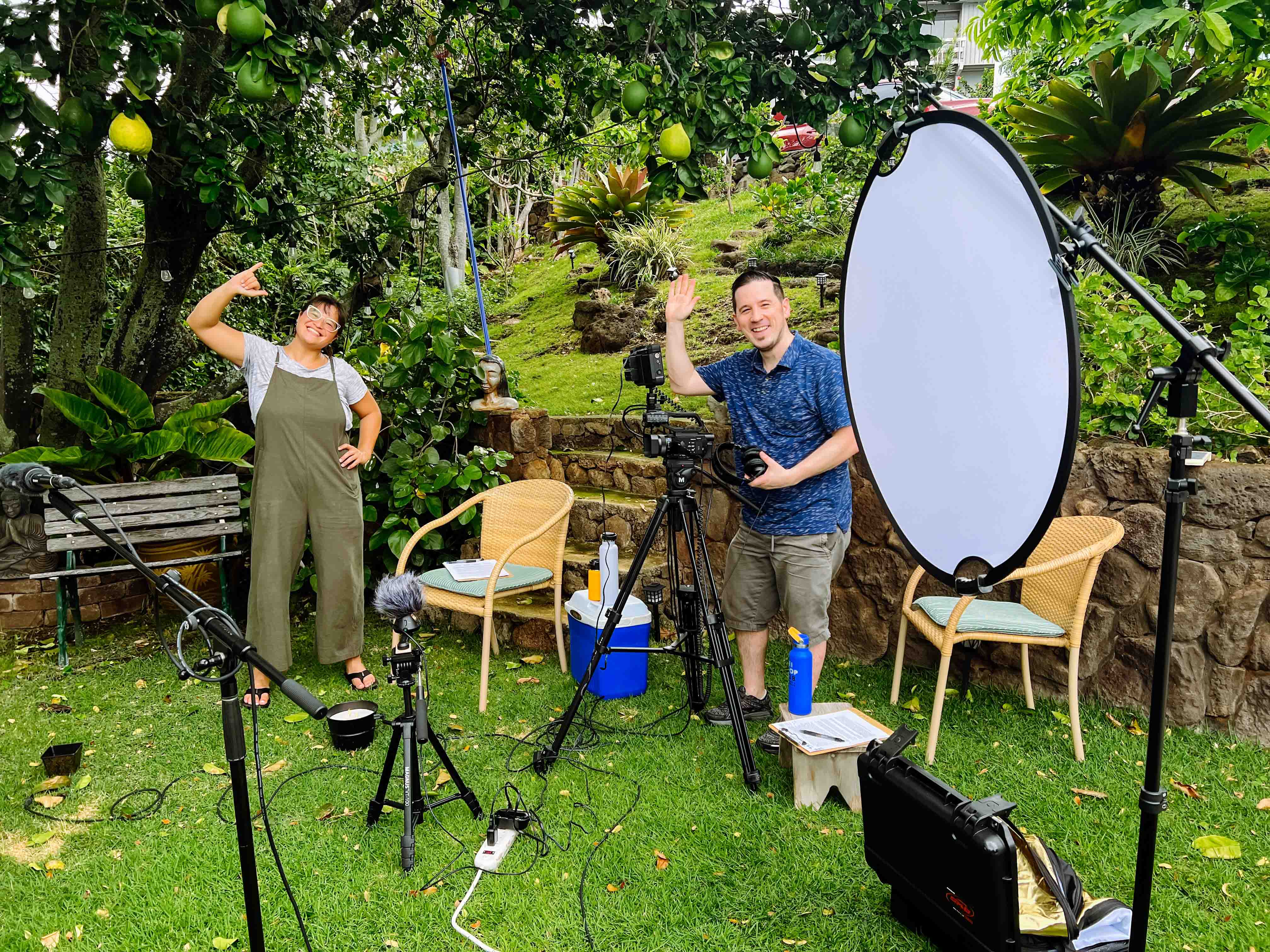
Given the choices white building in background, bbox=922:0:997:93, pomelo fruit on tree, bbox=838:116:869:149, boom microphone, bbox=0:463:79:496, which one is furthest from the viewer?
white building in background, bbox=922:0:997:93

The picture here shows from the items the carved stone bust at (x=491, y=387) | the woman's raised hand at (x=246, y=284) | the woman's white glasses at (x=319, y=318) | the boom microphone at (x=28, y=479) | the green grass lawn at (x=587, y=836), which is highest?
the woman's raised hand at (x=246, y=284)

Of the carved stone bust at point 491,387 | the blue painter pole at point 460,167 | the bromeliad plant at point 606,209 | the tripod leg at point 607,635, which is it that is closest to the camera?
the tripod leg at point 607,635

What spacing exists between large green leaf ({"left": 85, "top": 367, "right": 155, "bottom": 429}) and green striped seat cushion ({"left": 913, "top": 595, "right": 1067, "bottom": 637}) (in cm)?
387

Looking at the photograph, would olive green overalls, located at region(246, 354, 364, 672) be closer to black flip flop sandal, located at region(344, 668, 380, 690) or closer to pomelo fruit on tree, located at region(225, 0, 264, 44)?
black flip flop sandal, located at region(344, 668, 380, 690)

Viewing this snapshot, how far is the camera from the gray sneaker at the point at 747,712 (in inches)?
121

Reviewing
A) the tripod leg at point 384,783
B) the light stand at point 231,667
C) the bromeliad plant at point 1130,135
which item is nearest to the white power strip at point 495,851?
the tripod leg at point 384,783

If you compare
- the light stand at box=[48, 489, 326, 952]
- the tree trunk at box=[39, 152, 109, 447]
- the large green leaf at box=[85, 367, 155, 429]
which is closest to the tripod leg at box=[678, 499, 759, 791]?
the light stand at box=[48, 489, 326, 952]

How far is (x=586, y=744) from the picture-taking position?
9.81ft

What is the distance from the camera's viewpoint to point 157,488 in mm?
4035

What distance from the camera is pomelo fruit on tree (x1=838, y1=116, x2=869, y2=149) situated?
195cm

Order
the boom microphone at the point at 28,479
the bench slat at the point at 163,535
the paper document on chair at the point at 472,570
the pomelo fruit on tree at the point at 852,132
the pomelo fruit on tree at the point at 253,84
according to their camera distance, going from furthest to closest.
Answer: the bench slat at the point at 163,535, the paper document on chair at the point at 472,570, the pomelo fruit on tree at the point at 852,132, the pomelo fruit on tree at the point at 253,84, the boom microphone at the point at 28,479

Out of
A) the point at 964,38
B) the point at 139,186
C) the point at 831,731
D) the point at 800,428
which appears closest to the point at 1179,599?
the point at 831,731

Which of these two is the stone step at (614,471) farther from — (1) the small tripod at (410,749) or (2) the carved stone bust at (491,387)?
(1) the small tripod at (410,749)

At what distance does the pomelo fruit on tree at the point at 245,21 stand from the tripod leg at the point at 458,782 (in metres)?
1.77
